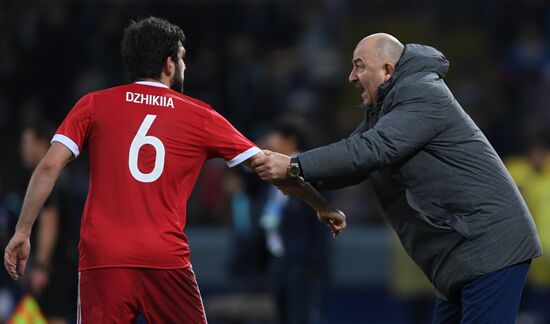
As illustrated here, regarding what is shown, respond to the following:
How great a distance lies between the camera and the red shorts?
5.44 m

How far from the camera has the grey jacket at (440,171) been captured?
5.55 m

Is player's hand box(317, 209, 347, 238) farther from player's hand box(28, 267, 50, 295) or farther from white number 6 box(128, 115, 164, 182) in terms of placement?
player's hand box(28, 267, 50, 295)

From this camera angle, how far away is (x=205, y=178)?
14.8 m

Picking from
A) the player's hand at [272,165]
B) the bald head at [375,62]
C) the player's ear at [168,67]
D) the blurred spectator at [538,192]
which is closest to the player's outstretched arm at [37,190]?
the player's ear at [168,67]

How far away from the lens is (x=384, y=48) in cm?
580

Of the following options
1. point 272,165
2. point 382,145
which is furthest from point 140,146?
point 382,145

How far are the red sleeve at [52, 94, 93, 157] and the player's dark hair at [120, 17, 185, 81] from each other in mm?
305

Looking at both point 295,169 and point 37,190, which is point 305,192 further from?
point 37,190

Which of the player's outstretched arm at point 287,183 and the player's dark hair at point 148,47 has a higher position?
the player's dark hair at point 148,47

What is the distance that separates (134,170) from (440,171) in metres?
1.44

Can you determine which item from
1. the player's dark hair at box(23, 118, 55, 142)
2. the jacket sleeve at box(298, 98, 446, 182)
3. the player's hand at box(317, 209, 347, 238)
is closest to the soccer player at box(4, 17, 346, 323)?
the jacket sleeve at box(298, 98, 446, 182)

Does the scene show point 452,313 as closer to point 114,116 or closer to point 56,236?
point 114,116

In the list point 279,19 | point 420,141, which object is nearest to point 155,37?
point 420,141

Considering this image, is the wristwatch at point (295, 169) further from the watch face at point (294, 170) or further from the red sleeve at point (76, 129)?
the red sleeve at point (76, 129)
